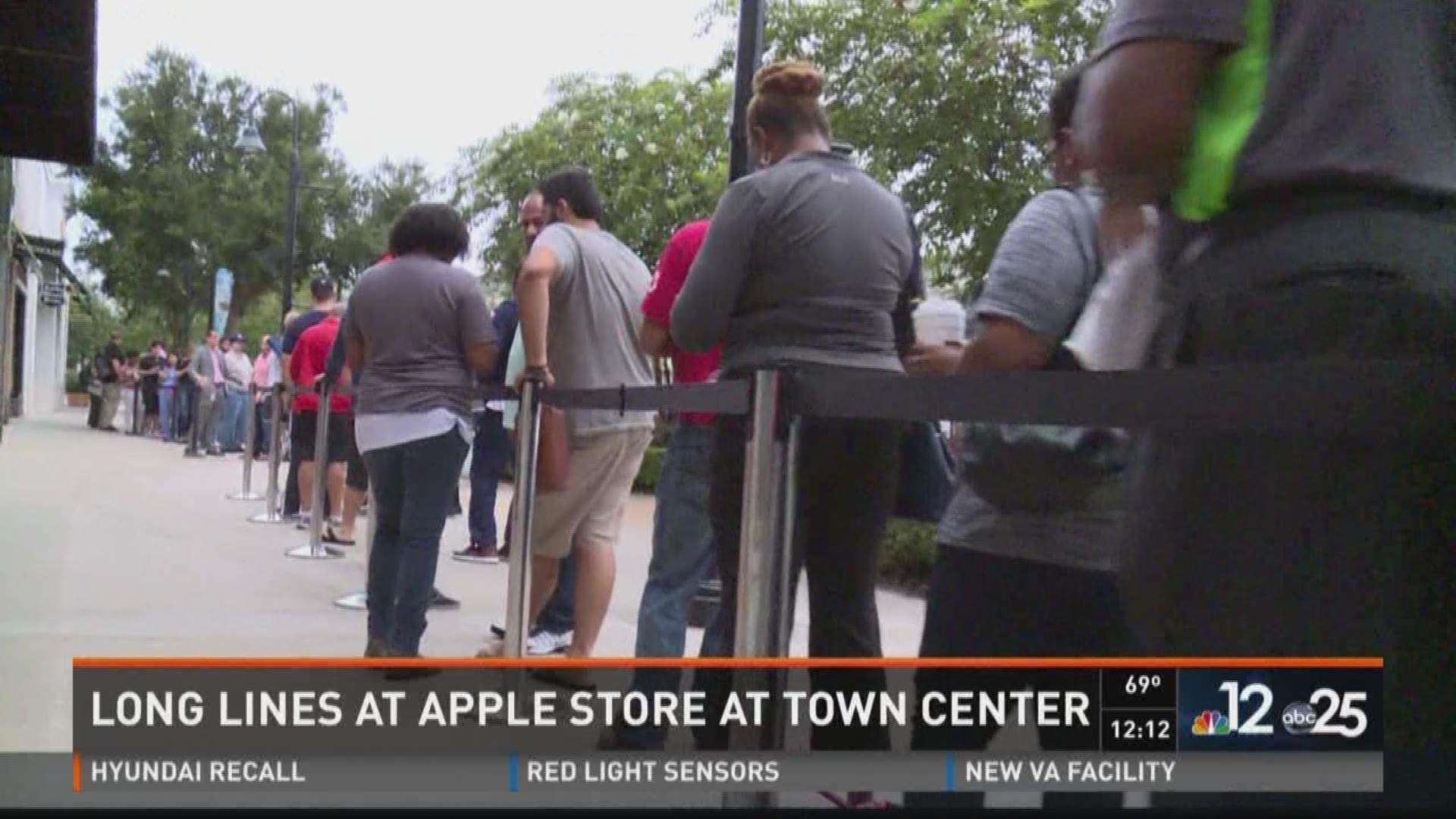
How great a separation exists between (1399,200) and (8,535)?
23.0ft

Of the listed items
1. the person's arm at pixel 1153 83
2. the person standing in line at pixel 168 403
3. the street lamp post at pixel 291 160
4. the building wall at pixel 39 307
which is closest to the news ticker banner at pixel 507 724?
the person's arm at pixel 1153 83

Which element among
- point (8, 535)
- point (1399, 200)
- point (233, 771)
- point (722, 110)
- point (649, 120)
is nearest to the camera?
point (1399, 200)

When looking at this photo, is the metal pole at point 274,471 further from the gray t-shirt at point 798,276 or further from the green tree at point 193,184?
the gray t-shirt at point 798,276

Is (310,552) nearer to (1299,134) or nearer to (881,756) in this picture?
(881,756)

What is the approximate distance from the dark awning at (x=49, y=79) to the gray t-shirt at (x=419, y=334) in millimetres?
1352

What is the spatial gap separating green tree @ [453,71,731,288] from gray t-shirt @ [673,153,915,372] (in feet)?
4.88

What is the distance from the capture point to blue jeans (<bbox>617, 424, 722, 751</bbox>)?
300cm

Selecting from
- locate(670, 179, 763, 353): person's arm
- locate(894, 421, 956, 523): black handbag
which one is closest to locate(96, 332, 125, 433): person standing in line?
locate(670, 179, 763, 353): person's arm

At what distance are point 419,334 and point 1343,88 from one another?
3555mm

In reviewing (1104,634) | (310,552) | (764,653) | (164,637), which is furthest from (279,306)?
(1104,634)

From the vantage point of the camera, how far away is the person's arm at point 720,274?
2.84 m

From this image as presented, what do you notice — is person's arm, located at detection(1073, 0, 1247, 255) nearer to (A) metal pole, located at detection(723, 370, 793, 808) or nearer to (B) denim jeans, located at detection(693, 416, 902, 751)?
(B) denim jeans, located at detection(693, 416, 902, 751)

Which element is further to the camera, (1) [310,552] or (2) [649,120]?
(1) [310,552]

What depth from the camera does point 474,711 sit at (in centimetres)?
211
